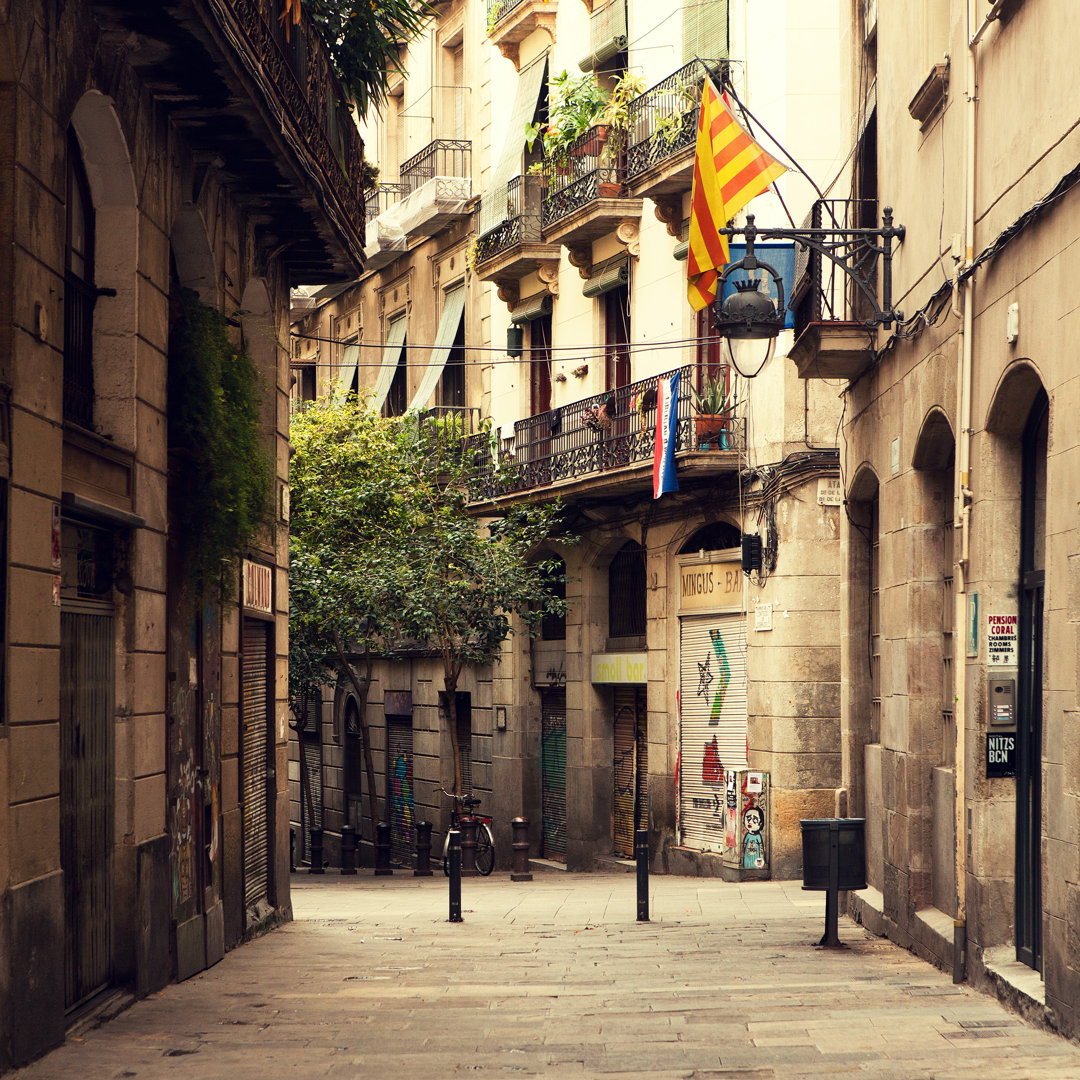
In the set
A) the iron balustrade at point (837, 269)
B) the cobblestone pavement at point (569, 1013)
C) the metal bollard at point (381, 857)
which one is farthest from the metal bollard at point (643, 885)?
the metal bollard at point (381, 857)

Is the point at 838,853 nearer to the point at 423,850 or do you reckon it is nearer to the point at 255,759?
the point at 255,759

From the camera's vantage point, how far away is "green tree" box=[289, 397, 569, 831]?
79.9 feet

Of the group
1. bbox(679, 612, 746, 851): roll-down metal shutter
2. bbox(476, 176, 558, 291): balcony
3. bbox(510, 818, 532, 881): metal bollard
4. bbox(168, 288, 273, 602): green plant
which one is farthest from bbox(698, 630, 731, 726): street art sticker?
bbox(168, 288, 273, 602): green plant

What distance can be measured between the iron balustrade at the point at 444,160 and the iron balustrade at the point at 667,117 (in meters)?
7.39

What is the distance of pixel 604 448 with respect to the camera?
76.8 ft

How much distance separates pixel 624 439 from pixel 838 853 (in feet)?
36.3

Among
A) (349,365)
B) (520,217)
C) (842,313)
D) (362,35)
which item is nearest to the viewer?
(362,35)

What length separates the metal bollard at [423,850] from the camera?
2358cm

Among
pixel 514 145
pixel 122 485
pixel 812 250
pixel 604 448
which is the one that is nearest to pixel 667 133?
pixel 604 448

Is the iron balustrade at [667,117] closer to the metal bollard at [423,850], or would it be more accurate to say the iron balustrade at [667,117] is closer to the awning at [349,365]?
the metal bollard at [423,850]

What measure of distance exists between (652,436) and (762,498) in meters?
2.19

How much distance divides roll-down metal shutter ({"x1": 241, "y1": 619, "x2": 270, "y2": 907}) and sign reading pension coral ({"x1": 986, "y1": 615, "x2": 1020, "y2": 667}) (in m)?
6.65

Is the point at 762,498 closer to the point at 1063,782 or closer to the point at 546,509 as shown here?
the point at 546,509

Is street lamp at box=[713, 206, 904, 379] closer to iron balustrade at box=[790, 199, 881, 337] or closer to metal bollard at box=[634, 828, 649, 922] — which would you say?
iron balustrade at box=[790, 199, 881, 337]
